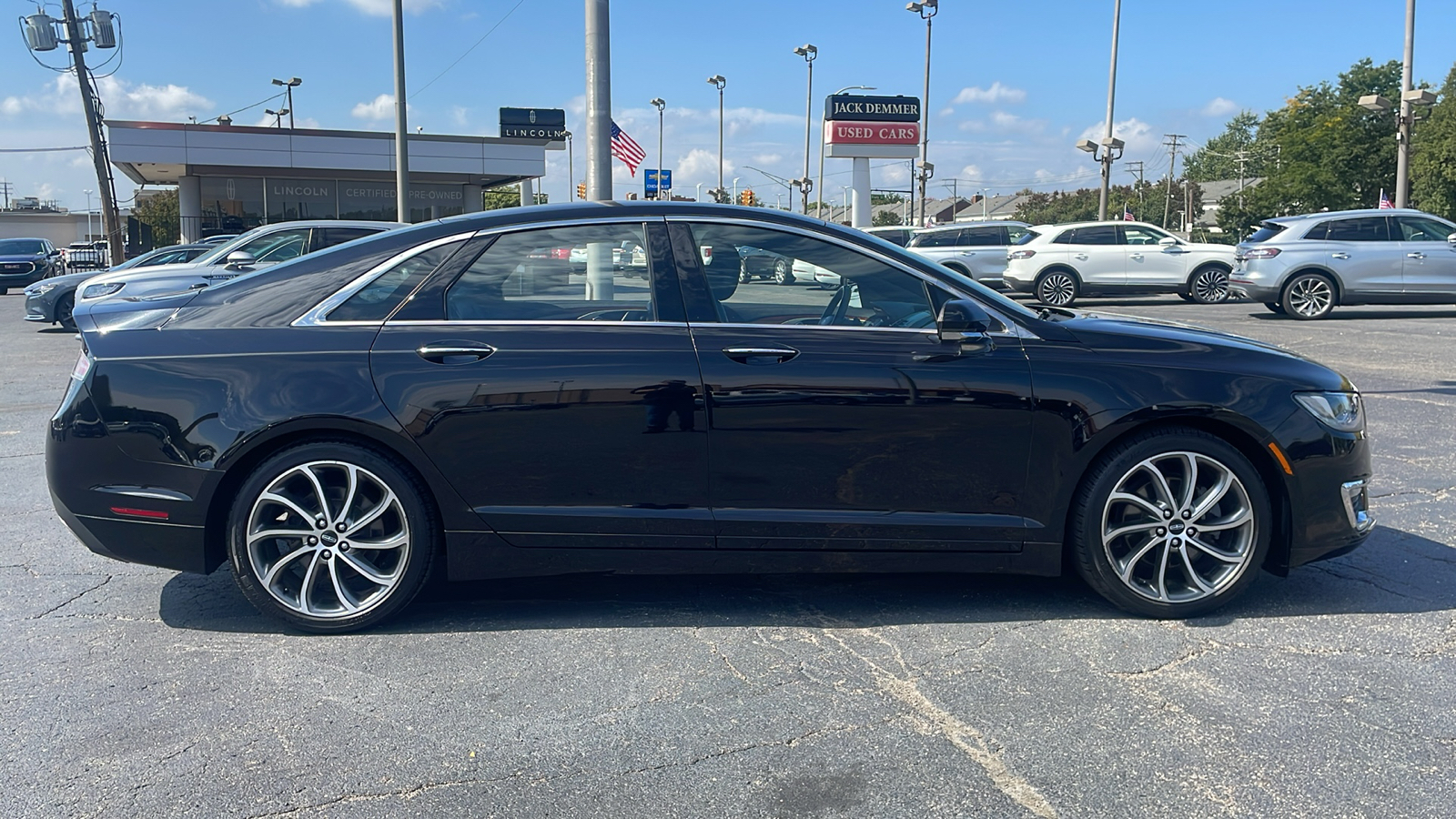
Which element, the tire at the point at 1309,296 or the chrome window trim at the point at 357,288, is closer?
the chrome window trim at the point at 357,288

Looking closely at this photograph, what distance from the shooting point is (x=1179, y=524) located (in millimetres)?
4086

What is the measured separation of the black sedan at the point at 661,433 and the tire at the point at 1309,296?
1502cm

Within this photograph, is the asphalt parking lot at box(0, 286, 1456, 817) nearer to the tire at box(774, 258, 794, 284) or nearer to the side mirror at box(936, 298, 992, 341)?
the side mirror at box(936, 298, 992, 341)

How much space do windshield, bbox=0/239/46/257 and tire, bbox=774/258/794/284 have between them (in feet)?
116

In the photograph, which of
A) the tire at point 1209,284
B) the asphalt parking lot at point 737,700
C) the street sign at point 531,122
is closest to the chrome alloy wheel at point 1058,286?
the tire at point 1209,284

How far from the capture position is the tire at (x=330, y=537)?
3949mm

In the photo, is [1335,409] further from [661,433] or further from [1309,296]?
[1309,296]

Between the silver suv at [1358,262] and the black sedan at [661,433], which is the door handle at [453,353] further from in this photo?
the silver suv at [1358,262]

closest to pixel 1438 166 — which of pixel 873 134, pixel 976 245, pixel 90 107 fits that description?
pixel 873 134

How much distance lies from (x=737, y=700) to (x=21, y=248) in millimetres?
36762

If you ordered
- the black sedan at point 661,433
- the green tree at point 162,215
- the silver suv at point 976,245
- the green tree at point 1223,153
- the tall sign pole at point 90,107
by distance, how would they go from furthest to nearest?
the green tree at point 1223,153
the green tree at point 162,215
the tall sign pole at point 90,107
the silver suv at point 976,245
the black sedan at point 661,433

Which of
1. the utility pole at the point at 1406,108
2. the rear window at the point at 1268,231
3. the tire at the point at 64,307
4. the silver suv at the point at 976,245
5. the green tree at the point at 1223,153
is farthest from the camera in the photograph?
the green tree at the point at 1223,153

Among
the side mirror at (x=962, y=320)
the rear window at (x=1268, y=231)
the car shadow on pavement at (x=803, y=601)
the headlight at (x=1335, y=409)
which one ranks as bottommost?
the car shadow on pavement at (x=803, y=601)

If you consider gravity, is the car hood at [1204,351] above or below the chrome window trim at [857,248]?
below
